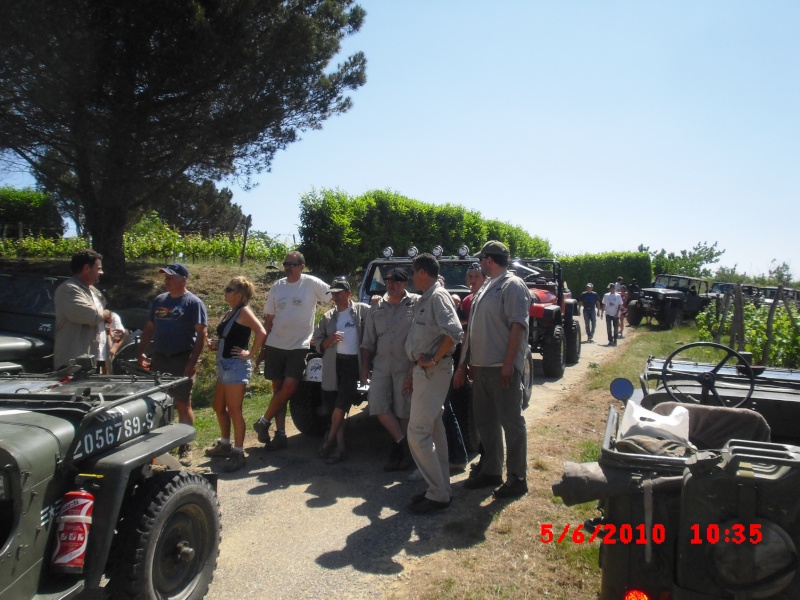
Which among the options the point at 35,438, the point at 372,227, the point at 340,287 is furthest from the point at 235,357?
the point at 372,227

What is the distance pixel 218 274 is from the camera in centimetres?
1373

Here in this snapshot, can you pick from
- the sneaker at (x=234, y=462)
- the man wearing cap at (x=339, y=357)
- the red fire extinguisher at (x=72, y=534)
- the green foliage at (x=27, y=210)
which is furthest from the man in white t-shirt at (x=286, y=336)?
the green foliage at (x=27, y=210)

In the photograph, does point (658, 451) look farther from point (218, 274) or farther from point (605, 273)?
point (605, 273)

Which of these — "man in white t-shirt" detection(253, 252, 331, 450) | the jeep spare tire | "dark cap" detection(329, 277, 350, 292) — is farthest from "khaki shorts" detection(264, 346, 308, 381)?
the jeep spare tire

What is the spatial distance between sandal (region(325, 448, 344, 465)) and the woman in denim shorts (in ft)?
2.58

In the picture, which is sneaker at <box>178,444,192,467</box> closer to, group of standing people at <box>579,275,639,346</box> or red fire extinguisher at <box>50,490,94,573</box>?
red fire extinguisher at <box>50,490,94,573</box>

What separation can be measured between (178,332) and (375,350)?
1.77 meters

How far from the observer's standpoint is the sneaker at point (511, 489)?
491 cm

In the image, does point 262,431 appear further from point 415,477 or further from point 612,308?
point 612,308

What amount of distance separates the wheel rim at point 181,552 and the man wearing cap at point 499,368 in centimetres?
239

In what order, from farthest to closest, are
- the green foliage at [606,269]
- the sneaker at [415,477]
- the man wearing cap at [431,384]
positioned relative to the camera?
the green foliage at [606,269], the sneaker at [415,477], the man wearing cap at [431,384]

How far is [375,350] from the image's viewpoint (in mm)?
5777

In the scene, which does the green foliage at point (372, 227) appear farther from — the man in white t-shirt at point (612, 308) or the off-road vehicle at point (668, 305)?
the off-road vehicle at point (668, 305)

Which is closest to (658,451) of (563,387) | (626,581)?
(626,581)
